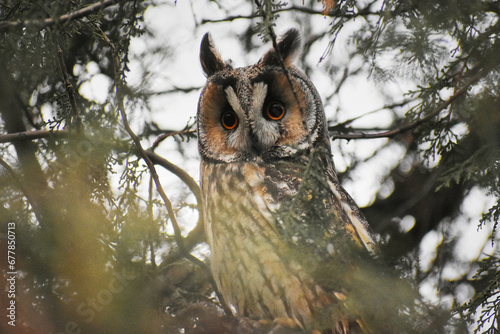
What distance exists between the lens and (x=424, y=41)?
7.37ft

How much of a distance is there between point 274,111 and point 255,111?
7.0 inches

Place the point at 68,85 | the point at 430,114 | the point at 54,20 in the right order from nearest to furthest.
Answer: the point at 54,20, the point at 68,85, the point at 430,114

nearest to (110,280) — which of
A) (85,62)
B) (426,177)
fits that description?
(85,62)

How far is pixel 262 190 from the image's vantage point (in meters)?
2.86

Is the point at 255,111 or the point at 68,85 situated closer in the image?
the point at 68,85

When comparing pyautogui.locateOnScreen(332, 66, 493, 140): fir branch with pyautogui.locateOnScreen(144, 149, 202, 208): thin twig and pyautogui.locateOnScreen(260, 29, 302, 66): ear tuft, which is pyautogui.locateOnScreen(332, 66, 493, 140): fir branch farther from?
pyautogui.locateOnScreen(144, 149, 202, 208): thin twig

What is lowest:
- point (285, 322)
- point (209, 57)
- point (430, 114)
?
point (285, 322)

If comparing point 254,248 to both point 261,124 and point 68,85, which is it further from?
point 68,85

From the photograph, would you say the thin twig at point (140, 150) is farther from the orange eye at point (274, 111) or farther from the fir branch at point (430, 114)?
the fir branch at point (430, 114)

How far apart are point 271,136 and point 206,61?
763 mm

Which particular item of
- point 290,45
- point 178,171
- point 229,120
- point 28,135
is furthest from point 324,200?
point 28,135

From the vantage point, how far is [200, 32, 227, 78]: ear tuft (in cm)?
324

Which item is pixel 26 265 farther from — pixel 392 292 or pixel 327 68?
pixel 327 68

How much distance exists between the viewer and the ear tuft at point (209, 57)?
3.24 meters
